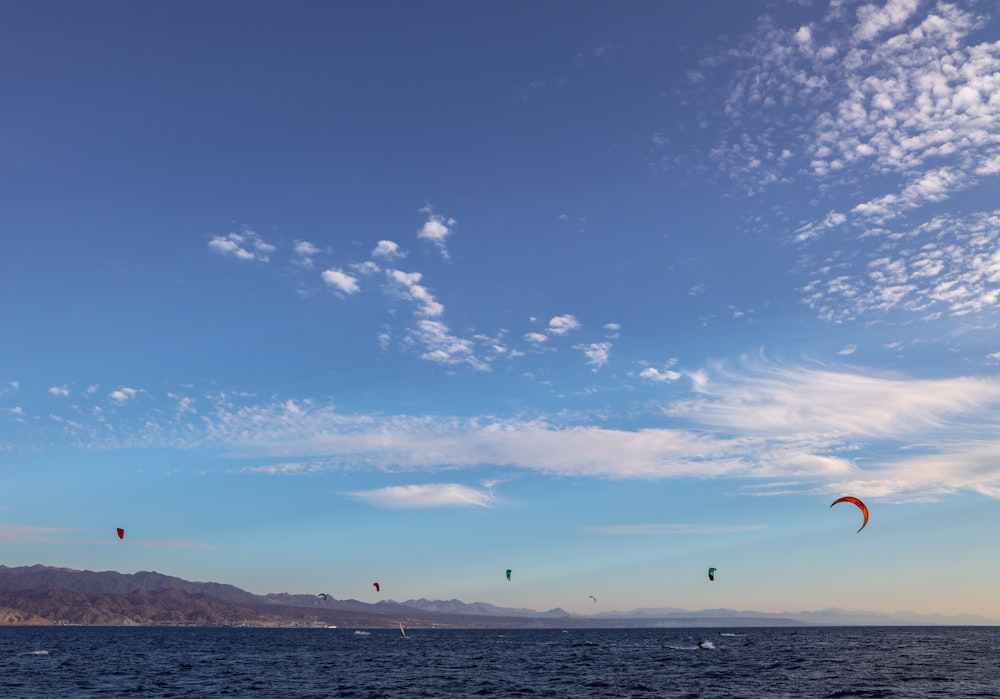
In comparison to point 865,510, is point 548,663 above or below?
below

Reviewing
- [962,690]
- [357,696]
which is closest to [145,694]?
[357,696]

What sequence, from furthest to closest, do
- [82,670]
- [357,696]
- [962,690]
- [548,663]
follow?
[548,663] < [82,670] < [962,690] < [357,696]

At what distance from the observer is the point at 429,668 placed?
89062 millimetres

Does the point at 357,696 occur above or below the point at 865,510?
below

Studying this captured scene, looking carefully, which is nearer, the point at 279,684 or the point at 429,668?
the point at 279,684

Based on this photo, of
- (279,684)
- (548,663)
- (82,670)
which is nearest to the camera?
(279,684)

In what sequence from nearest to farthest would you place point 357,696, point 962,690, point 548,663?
1. point 357,696
2. point 962,690
3. point 548,663

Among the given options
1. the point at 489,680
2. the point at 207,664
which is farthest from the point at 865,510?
the point at 207,664

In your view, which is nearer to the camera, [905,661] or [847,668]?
[847,668]

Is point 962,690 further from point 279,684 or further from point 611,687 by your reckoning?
point 279,684

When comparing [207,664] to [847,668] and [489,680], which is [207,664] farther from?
[847,668]

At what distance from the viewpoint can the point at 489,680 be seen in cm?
7138

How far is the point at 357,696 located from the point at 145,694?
18483 millimetres

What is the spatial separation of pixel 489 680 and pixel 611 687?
13906 mm
